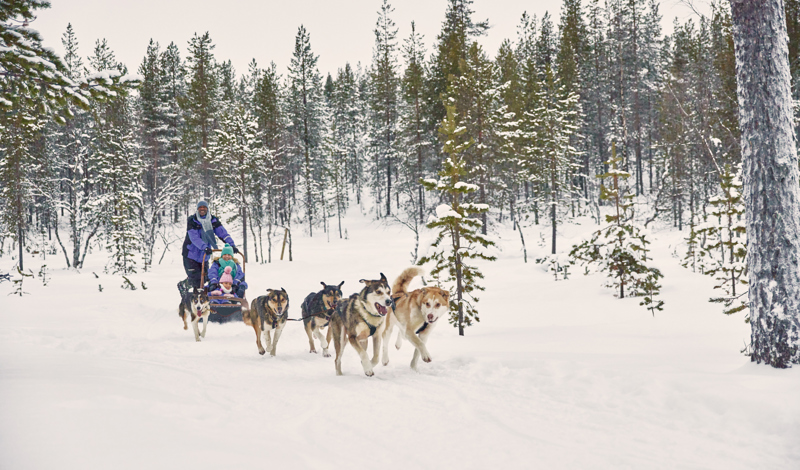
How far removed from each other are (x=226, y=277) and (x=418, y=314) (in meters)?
5.09

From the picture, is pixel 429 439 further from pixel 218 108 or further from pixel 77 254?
pixel 218 108

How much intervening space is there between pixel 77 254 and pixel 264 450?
26538 millimetres

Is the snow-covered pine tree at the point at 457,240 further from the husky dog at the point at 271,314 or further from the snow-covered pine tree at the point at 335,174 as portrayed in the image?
the snow-covered pine tree at the point at 335,174

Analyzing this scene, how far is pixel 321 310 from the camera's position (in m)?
7.31

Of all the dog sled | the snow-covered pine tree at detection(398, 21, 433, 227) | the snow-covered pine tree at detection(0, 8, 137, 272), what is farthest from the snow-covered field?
the snow-covered pine tree at detection(398, 21, 433, 227)

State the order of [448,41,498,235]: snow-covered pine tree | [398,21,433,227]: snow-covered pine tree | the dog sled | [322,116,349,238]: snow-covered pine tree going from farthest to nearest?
[322,116,349,238]: snow-covered pine tree → [398,21,433,227]: snow-covered pine tree → [448,41,498,235]: snow-covered pine tree → the dog sled

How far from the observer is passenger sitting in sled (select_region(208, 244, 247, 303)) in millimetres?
9555

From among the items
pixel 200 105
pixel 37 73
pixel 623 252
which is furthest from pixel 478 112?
pixel 200 105

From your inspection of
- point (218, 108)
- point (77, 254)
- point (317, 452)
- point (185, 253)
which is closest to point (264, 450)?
point (317, 452)

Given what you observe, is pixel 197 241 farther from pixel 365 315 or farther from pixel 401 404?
pixel 401 404

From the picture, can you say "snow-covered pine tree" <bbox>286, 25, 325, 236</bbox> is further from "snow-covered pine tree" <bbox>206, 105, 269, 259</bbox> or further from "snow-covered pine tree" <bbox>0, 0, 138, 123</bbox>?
"snow-covered pine tree" <bbox>0, 0, 138, 123</bbox>

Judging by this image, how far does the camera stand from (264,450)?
3.31m

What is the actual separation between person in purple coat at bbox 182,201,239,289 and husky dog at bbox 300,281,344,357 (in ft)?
12.0

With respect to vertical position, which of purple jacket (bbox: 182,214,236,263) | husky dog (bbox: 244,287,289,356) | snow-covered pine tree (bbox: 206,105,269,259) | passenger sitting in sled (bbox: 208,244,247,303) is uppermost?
snow-covered pine tree (bbox: 206,105,269,259)
